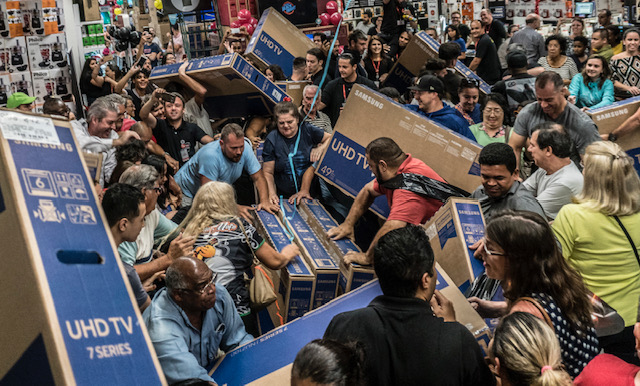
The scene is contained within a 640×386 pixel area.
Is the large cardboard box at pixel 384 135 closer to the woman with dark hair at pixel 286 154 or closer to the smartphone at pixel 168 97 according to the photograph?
the woman with dark hair at pixel 286 154

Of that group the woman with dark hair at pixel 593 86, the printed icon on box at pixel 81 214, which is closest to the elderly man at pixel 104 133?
the printed icon on box at pixel 81 214

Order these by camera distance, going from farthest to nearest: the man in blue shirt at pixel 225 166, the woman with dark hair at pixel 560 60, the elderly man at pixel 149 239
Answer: the woman with dark hair at pixel 560 60 < the man in blue shirt at pixel 225 166 < the elderly man at pixel 149 239

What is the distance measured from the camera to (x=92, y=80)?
10320 millimetres

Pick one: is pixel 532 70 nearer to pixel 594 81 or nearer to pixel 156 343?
pixel 594 81

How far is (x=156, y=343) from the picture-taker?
296cm

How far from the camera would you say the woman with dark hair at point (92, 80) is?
10297 mm

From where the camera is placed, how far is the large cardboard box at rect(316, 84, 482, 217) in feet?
16.0

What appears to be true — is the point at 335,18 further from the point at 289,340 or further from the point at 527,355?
the point at 527,355

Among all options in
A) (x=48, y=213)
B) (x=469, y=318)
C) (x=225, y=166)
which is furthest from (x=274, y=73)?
(x=48, y=213)

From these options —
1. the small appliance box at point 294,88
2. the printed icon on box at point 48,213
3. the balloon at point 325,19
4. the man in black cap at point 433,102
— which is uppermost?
the printed icon on box at point 48,213

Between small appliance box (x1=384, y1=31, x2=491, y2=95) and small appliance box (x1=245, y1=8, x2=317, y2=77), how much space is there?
1.28m

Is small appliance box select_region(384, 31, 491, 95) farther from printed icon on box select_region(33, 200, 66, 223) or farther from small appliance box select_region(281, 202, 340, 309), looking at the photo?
printed icon on box select_region(33, 200, 66, 223)

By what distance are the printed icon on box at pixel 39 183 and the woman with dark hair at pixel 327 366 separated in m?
0.89

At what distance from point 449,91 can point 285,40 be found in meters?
2.72
